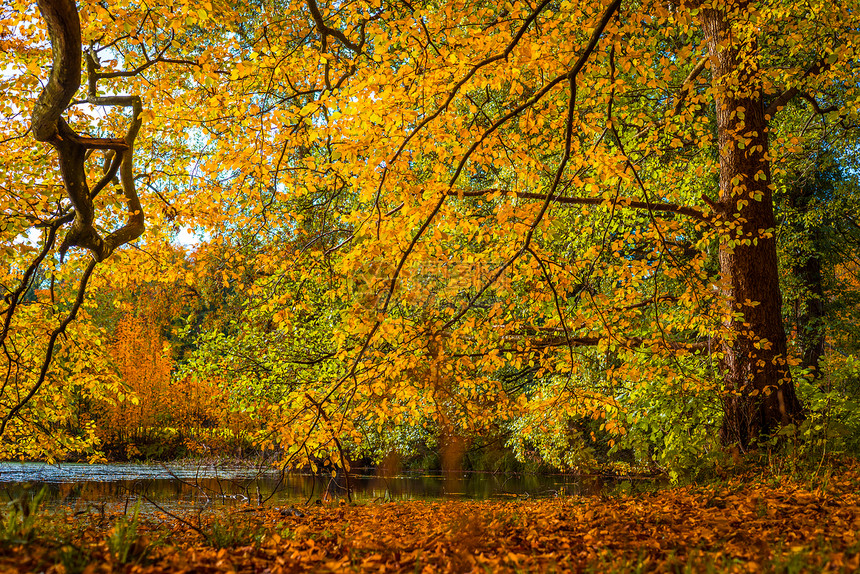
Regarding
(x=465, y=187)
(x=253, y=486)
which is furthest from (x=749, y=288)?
(x=253, y=486)

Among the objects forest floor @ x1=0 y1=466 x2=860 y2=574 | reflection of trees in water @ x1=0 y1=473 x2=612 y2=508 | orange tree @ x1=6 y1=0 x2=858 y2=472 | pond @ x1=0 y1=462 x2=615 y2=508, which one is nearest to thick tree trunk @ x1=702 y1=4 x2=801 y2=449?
orange tree @ x1=6 y1=0 x2=858 y2=472

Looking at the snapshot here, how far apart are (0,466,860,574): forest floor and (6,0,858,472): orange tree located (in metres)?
1.17

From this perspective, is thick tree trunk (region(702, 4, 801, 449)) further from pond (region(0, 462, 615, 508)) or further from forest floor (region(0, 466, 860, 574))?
pond (region(0, 462, 615, 508))

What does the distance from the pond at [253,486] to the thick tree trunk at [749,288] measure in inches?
78.4

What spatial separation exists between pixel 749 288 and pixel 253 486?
8723mm

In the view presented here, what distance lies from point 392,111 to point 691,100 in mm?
3385

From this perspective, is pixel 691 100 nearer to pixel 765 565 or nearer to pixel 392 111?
pixel 392 111

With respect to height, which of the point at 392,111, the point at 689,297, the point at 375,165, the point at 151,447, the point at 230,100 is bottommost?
the point at 151,447

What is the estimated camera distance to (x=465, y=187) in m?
8.09

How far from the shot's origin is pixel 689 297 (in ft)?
18.7

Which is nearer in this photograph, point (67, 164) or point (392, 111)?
point (392, 111)

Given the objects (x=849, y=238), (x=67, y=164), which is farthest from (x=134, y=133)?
(x=849, y=238)

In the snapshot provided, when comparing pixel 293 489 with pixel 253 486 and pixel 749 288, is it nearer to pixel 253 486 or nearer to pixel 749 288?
pixel 253 486

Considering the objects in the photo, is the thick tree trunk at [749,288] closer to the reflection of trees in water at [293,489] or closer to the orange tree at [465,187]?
the orange tree at [465,187]
